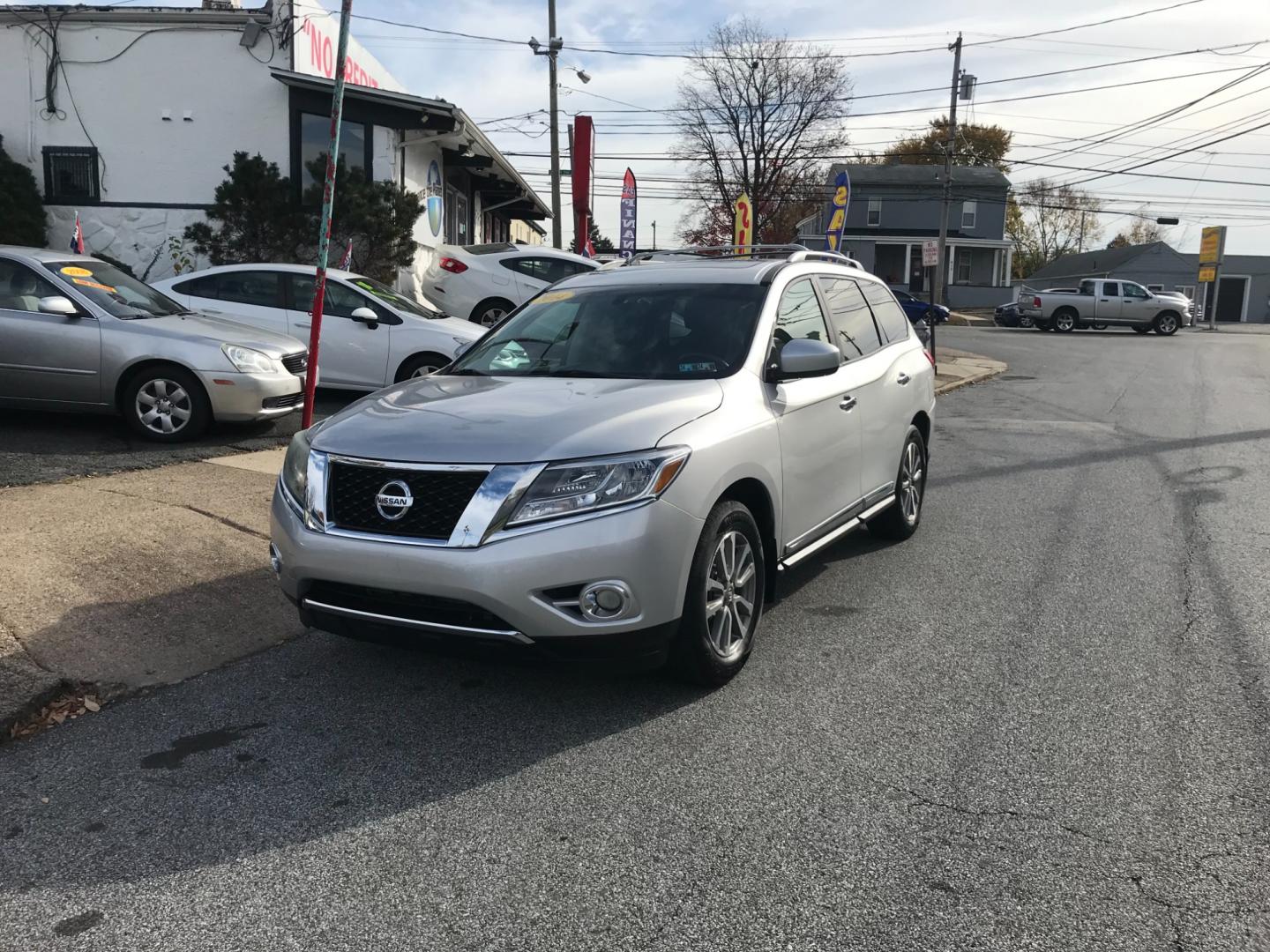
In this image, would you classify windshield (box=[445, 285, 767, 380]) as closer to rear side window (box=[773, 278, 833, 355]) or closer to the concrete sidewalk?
rear side window (box=[773, 278, 833, 355])

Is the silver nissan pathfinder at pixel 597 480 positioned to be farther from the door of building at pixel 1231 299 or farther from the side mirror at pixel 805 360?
the door of building at pixel 1231 299

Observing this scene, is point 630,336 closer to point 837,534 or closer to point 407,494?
point 837,534

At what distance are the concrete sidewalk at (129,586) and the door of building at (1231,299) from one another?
75.6 m

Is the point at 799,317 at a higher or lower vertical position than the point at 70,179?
lower

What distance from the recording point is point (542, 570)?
378cm

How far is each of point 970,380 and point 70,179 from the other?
612 inches

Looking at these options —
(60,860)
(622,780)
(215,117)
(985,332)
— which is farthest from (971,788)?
(985,332)

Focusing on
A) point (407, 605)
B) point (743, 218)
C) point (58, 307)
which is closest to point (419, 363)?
point (58, 307)

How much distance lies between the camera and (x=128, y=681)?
4598 millimetres

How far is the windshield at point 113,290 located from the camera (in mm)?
9062

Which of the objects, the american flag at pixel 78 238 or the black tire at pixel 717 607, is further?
the american flag at pixel 78 238

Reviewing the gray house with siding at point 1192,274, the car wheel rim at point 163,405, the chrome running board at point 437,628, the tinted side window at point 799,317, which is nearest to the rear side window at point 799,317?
the tinted side window at point 799,317

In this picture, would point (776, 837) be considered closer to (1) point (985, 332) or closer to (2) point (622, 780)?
(2) point (622, 780)

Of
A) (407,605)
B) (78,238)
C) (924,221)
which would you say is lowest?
(407,605)
